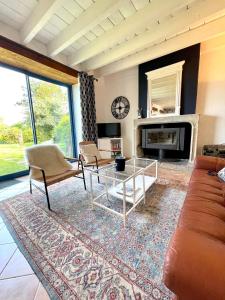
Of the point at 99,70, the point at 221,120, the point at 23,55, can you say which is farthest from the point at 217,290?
the point at 99,70

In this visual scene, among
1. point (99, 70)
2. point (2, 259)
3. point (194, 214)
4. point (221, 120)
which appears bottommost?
point (2, 259)

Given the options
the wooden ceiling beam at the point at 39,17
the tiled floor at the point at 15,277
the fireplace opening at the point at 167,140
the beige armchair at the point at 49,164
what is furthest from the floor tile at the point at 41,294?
the fireplace opening at the point at 167,140

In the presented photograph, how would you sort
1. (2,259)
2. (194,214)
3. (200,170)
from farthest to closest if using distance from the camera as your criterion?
(200,170)
(2,259)
(194,214)

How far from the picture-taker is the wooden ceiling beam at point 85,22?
1888 millimetres

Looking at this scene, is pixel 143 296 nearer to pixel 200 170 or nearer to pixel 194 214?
pixel 194 214

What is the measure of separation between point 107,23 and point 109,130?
8.39 ft

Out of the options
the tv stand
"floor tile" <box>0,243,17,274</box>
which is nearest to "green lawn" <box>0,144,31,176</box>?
"floor tile" <box>0,243,17,274</box>

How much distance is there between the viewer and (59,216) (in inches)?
66.7

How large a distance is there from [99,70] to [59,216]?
423 cm

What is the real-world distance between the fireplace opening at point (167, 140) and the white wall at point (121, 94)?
1.84 feet

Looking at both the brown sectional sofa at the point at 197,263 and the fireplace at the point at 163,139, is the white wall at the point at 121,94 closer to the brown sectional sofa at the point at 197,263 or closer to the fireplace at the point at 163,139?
the fireplace at the point at 163,139

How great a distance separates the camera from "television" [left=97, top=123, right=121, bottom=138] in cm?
445

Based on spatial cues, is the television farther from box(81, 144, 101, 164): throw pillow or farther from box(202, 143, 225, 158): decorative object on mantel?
box(202, 143, 225, 158): decorative object on mantel

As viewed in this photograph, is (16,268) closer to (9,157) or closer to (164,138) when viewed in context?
(9,157)
